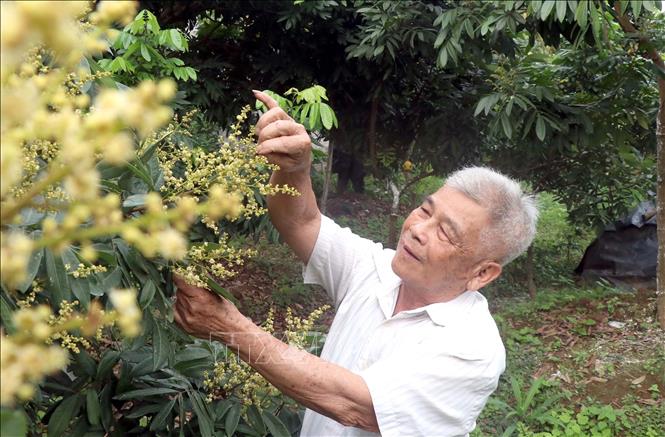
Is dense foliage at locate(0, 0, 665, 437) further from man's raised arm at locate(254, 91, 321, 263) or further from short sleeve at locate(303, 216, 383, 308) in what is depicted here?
short sleeve at locate(303, 216, 383, 308)

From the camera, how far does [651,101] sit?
4.07 m

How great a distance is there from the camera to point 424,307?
4.86ft

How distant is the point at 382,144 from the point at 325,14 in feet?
4.18

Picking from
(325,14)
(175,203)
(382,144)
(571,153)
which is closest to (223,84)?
(325,14)

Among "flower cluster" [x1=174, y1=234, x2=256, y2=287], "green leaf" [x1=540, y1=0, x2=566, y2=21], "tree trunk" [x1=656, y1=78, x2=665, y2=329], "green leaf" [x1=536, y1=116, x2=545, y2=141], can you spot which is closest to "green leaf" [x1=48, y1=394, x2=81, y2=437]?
"flower cluster" [x1=174, y1=234, x2=256, y2=287]

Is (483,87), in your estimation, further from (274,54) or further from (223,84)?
(223,84)

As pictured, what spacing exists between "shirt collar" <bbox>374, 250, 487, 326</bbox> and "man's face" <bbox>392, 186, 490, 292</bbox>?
40mm

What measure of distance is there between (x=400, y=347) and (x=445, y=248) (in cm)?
23

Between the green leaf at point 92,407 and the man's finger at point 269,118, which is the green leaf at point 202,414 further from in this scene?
the man's finger at point 269,118

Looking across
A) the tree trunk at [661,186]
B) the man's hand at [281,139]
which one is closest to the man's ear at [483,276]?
the man's hand at [281,139]

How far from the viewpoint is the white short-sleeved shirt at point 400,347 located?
1313 mm

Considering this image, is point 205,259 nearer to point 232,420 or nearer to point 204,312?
point 204,312

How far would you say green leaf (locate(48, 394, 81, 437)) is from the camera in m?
1.21

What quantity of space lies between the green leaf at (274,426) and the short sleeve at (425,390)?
0.81 ft
